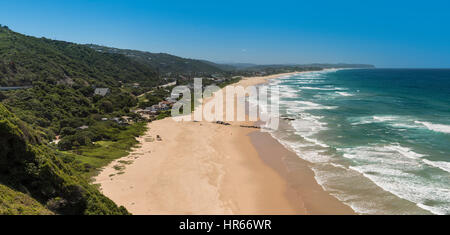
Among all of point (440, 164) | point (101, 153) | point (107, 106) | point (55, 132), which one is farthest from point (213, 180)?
point (107, 106)

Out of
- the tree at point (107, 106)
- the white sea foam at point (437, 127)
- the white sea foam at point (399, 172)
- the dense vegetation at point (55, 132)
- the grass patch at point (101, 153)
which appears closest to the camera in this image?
the dense vegetation at point (55, 132)

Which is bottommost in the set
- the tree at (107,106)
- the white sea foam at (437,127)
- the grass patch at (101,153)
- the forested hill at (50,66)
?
the grass patch at (101,153)

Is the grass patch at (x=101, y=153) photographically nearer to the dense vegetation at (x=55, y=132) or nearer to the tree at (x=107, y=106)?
the dense vegetation at (x=55, y=132)

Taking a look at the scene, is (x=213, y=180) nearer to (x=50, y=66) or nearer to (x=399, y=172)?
(x=399, y=172)

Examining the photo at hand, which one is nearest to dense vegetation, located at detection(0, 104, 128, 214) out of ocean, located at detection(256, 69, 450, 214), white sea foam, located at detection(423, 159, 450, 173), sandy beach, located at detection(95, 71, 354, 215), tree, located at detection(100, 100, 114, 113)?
sandy beach, located at detection(95, 71, 354, 215)

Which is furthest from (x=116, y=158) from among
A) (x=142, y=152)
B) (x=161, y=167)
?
(x=161, y=167)

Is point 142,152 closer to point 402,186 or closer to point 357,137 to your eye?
point 402,186

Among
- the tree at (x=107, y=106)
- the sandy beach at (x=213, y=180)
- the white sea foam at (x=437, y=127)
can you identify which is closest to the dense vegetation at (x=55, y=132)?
the tree at (x=107, y=106)
